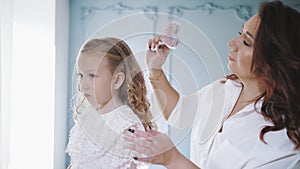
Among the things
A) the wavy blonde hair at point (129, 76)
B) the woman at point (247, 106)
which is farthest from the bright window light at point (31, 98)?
the woman at point (247, 106)

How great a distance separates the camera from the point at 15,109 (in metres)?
1.83

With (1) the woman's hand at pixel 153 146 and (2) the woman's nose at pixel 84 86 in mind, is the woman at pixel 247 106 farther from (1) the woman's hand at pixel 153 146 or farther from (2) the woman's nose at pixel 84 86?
(2) the woman's nose at pixel 84 86

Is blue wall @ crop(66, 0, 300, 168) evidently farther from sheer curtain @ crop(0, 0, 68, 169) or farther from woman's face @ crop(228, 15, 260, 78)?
sheer curtain @ crop(0, 0, 68, 169)

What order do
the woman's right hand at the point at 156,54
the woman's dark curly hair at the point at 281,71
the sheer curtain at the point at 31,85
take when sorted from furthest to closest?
1. the sheer curtain at the point at 31,85
2. the woman's right hand at the point at 156,54
3. the woman's dark curly hair at the point at 281,71

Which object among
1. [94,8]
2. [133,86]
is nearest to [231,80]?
[133,86]

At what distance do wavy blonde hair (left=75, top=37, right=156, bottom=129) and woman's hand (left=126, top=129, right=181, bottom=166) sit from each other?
0.14ft

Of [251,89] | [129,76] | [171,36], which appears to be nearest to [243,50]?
[251,89]

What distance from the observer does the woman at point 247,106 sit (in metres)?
1.41

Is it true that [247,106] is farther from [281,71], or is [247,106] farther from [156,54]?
[156,54]

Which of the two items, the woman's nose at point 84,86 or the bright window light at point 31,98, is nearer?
the woman's nose at point 84,86

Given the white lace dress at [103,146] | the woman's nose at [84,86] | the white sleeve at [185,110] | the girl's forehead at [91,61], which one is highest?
the girl's forehead at [91,61]

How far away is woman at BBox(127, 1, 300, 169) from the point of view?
141cm

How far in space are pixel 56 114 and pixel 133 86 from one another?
42 cm

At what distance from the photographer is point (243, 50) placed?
58.1 inches
